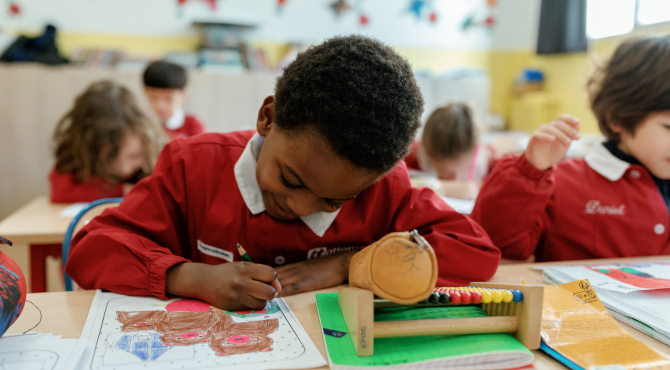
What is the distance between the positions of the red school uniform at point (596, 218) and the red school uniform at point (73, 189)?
1519 millimetres

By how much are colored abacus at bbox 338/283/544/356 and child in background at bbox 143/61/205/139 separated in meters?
2.40

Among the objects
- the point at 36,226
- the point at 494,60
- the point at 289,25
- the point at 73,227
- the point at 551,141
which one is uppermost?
the point at 289,25

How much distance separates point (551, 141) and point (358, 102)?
53 cm

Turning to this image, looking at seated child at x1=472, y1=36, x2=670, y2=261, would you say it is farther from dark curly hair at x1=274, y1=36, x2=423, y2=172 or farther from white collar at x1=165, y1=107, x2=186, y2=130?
white collar at x1=165, y1=107, x2=186, y2=130

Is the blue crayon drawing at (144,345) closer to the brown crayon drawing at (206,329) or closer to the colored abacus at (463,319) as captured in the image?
the brown crayon drawing at (206,329)

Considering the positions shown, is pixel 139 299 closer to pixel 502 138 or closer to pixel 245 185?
pixel 245 185

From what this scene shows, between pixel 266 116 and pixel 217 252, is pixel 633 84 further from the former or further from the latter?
pixel 217 252

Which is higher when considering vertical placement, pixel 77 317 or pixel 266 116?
pixel 266 116

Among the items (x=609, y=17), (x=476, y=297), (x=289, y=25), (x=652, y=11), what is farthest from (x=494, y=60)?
(x=476, y=297)

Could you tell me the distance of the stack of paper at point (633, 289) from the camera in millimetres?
621

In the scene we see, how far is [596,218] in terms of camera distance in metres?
1.15

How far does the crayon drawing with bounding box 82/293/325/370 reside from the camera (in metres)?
0.50

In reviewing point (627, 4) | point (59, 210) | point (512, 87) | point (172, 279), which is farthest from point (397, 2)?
point (172, 279)

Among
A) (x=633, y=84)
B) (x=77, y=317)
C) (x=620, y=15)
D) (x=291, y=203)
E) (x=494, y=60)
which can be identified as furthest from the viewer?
(x=494, y=60)
